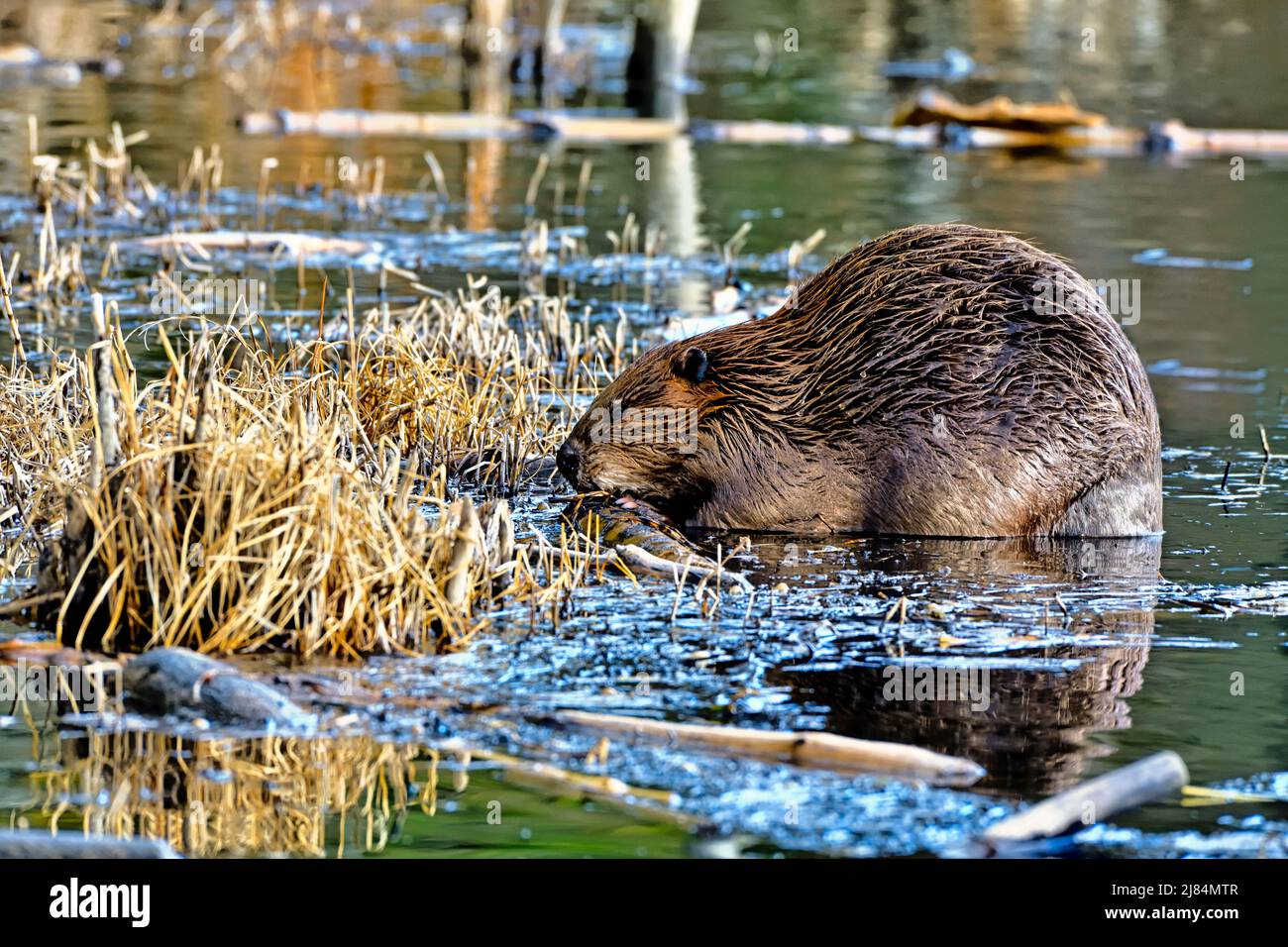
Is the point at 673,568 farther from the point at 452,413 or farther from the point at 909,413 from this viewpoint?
the point at 452,413

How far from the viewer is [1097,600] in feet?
20.7

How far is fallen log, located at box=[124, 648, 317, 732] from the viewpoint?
16.0 feet

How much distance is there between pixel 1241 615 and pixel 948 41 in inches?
935

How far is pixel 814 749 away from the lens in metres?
4.68

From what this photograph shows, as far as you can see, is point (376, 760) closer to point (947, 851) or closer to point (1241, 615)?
point (947, 851)

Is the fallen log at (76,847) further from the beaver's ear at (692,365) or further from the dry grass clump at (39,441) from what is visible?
the beaver's ear at (692,365)

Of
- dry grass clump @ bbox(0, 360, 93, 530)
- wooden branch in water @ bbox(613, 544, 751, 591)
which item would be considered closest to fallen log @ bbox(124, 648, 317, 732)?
dry grass clump @ bbox(0, 360, 93, 530)

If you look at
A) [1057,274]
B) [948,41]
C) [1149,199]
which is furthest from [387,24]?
[1057,274]

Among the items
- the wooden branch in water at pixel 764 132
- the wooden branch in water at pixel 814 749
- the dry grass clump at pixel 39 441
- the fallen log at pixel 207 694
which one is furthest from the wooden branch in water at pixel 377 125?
the wooden branch in water at pixel 814 749

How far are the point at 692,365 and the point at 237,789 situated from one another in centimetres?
298

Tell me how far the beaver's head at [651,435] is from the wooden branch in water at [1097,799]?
2708 mm

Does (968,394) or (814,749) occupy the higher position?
(968,394)

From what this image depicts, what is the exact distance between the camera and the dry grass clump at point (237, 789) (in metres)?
4.33

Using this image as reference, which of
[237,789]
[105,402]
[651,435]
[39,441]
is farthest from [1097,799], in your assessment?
[39,441]
